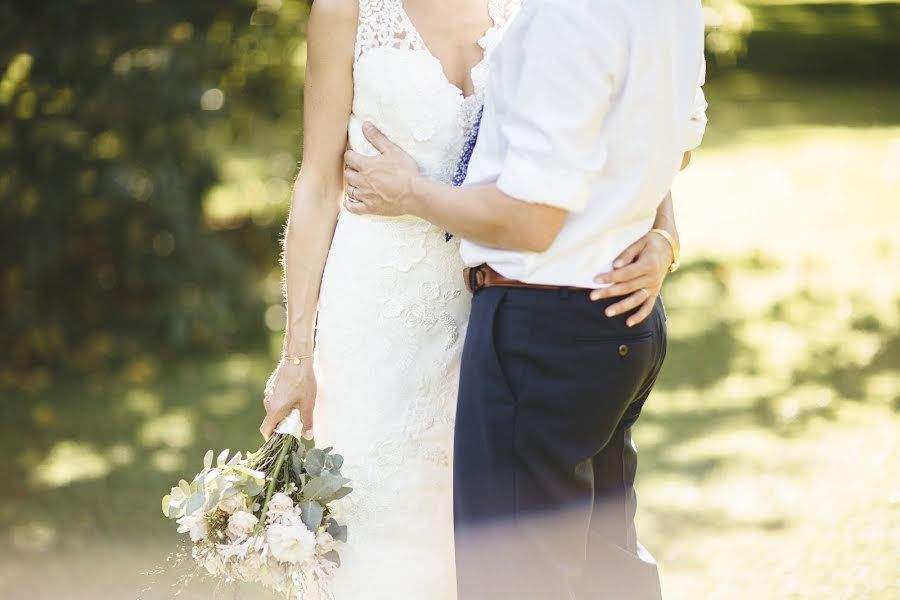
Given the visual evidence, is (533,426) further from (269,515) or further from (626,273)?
(269,515)

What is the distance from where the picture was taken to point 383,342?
2889 mm

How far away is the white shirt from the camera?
2168 millimetres

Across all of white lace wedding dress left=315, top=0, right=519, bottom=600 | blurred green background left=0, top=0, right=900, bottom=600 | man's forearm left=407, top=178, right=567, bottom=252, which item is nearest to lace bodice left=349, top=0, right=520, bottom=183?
white lace wedding dress left=315, top=0, right=519, bottom=600

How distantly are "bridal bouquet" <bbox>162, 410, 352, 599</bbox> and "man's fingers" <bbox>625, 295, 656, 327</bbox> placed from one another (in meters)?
0.81

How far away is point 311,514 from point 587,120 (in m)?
1.17

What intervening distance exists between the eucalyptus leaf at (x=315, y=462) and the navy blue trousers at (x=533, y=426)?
15.5 inches

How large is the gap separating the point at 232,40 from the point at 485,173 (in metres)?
4.76

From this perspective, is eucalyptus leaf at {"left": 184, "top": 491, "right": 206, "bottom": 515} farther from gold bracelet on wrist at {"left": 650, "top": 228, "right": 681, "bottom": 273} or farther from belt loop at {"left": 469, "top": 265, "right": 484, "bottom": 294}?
gold bracelet on wrist at {"left": 650, "top": 228, "right": 681, "bottom": 273}

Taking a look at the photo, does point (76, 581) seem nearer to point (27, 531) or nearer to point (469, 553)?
point (27, 531)

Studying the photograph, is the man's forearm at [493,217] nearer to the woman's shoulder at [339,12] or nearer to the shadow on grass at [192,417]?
the woman's shoulder at [339,12]

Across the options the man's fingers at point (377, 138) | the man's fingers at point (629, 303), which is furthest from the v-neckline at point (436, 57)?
the man's fingers at point (629, 303)

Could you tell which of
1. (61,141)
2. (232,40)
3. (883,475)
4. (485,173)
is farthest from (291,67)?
(485,173)

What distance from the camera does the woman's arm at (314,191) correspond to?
9.02 feet

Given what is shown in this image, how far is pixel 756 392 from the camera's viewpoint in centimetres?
671
